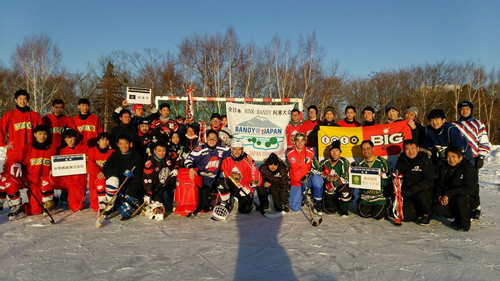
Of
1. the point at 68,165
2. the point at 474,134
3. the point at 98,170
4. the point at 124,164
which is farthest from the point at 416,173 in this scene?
the point at 68,165

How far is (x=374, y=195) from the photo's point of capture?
4973 mm

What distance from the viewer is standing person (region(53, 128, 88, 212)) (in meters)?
5.36

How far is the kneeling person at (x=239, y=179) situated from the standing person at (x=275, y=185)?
0.66ft

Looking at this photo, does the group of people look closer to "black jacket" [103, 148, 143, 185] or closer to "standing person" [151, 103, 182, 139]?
"black jacket" [103, 148, 143, 185]

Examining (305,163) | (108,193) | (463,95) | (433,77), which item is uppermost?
(433,77)

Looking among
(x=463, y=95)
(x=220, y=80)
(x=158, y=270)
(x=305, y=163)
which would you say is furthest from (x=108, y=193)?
(x=463, y=95)

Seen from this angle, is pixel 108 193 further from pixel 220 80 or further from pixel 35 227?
pixel 220 80

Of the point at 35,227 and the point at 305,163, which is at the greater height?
the point at 305,163

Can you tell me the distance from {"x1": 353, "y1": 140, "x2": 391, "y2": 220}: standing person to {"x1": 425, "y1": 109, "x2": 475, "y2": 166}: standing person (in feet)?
2.91

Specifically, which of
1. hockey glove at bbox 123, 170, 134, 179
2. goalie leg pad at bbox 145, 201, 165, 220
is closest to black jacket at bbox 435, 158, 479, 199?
goalie leg pad at bbox 145, 201, 165, 220

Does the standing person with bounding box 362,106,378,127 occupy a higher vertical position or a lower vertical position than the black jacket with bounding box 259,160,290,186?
higher

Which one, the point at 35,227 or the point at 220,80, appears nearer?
the point at 35,227

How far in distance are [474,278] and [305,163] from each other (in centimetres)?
307

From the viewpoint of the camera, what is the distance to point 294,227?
4.53m
